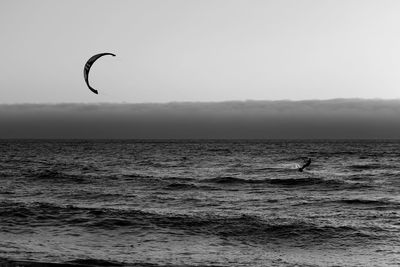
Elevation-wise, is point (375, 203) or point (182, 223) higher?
point (182, 223)

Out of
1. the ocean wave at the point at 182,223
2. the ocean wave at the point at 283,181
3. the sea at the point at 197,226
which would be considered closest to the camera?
the sea at the point at 197,226

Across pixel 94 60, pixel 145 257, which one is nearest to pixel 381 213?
pixel 145 257

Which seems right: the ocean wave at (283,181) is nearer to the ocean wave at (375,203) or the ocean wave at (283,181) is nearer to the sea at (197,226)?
the sea at (197,226)

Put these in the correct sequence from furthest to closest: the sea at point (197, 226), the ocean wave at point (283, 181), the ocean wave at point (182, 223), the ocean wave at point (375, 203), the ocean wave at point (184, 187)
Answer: the ocean wave at point (283, 181) → the ocean wave at point (184, 187) → the ocean wave at point (375, 203) → the ocean wave at point (182, 223) → the sea at point (197, 226)

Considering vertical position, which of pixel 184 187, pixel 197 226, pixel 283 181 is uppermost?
pixel 197 226

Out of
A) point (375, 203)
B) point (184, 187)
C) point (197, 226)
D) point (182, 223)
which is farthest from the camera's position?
point (184, 187)

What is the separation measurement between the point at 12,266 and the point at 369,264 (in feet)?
29.6

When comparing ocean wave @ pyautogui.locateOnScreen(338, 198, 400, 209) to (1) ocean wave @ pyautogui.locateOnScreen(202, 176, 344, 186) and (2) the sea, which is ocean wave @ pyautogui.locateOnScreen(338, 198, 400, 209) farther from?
(1) ocean wave @ pyautogui.locateOnScreen(202, 176, 344, 186)

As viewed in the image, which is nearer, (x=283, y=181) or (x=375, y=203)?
(x=375, y=203)

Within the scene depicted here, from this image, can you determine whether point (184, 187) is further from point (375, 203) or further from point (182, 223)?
point (182, 223)

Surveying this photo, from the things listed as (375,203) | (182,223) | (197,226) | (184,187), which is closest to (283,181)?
(184,187)

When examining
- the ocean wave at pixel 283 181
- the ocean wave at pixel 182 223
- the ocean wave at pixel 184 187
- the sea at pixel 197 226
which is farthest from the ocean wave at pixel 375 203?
the ocean wave at pixel 184 187

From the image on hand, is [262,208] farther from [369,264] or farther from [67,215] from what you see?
[369,264]

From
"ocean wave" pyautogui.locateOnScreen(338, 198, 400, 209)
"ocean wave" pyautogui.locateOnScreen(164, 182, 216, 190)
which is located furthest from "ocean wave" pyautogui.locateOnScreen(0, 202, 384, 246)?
"ocean wave" pyautogui.locateOnScreen(164, 182, 216, 190)
